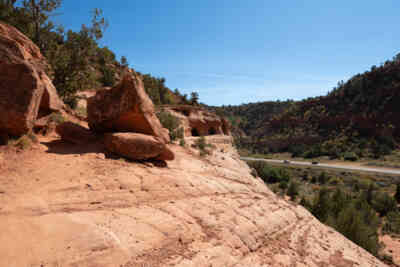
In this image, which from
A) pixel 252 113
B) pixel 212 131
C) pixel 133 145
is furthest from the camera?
pixel 252 113

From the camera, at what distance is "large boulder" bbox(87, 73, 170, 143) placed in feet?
28.0

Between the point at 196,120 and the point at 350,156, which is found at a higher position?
the point at 196,120

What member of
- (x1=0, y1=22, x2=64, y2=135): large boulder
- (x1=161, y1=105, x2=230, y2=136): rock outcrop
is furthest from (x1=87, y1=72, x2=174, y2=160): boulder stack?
(x1=161, y1=105, x2=230, y2=136): rock outcrop

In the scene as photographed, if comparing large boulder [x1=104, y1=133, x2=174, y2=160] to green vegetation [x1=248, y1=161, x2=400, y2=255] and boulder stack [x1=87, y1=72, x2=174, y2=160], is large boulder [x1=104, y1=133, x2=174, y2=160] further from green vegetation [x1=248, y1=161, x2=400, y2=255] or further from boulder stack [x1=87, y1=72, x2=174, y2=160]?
green vegetation [x1=248, y1=161, x2=400, y2=255]

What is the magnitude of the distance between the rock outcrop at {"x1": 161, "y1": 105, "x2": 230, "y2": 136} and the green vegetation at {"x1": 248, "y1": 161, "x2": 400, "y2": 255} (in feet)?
41.6

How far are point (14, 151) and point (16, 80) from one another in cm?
220

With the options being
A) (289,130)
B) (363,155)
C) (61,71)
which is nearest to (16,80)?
(61,71)

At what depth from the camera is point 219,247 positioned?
5059mm

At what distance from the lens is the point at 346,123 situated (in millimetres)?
70312

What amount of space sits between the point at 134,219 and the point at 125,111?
4.97 m

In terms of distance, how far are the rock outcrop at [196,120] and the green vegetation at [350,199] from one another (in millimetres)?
12676

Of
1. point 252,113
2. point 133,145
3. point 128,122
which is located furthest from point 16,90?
point 252,113

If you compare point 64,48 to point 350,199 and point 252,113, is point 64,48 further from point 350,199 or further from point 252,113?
point 252,113

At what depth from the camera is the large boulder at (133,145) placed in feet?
24.8
